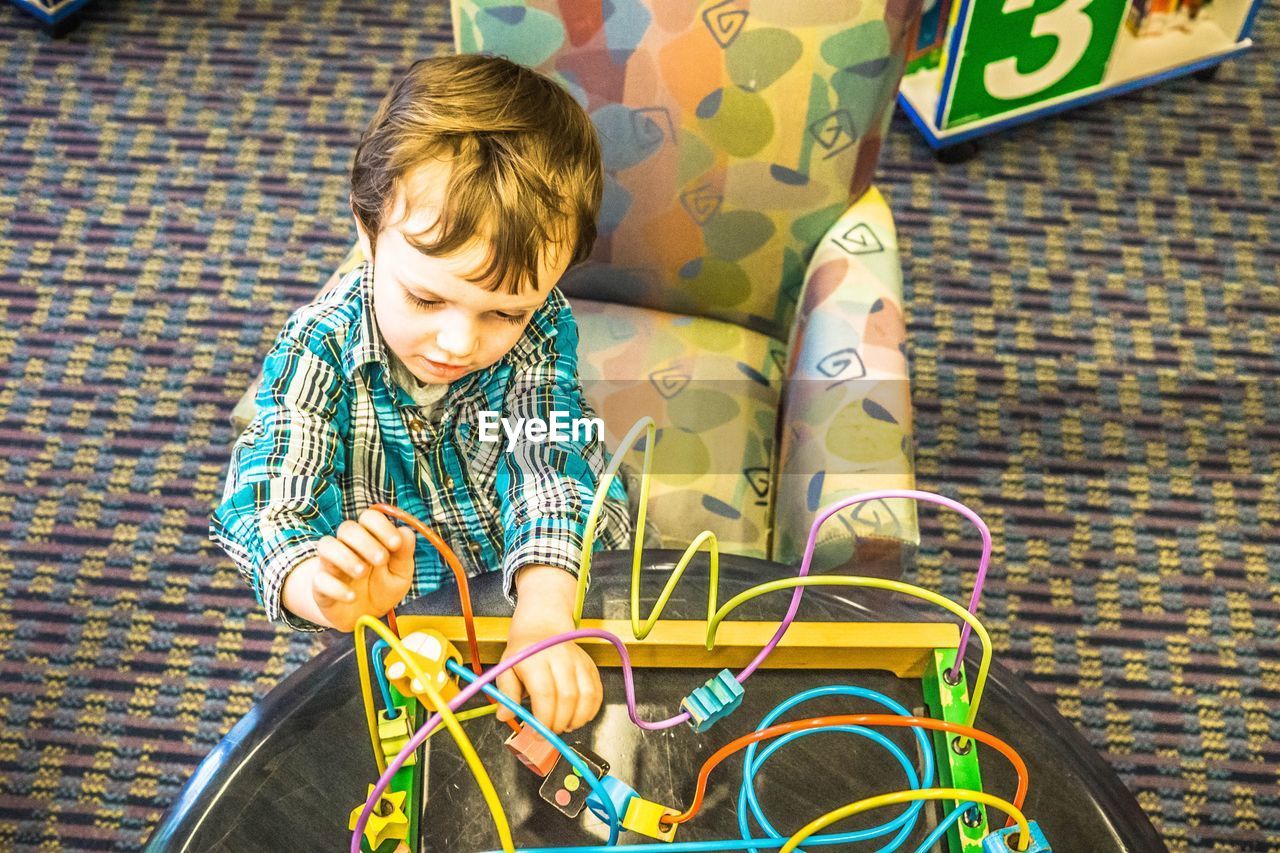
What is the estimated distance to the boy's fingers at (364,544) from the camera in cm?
72

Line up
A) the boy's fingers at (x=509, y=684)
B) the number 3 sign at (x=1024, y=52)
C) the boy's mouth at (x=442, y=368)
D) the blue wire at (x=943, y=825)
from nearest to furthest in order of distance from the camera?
the blue wire at (x=943, y=825) < the boy's fingers at (x=509, y=684) < the boy's mouth at (x=442, y=368) < the number 3 sign at (x=1024, y=52)

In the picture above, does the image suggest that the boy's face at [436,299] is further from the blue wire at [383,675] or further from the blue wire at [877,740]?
the blue wire at [877,740]

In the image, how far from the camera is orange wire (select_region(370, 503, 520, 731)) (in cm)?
68

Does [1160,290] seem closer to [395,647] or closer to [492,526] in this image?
[492,526]

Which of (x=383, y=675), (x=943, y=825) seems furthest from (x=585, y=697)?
(x=943, y=825)

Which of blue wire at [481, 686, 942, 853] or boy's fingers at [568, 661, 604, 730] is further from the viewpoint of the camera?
boy's fingers at [568, 661, 604, 730]

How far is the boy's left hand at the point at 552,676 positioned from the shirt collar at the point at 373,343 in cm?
26

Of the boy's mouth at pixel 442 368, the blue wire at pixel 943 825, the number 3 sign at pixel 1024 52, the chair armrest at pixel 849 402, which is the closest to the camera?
the blue wire at pixel 943 825

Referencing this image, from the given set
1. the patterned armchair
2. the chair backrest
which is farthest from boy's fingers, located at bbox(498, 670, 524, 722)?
the chair backrest

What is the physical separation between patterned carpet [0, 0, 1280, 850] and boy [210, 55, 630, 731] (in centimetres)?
59

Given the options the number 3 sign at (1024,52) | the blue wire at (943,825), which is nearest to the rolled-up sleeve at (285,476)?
the blue wire at (943,825)

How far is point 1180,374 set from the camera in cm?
184

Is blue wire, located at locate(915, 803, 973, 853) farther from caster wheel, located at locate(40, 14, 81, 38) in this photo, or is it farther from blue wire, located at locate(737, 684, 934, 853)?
caster wheel, located at locate(40, 14, 81, 38)

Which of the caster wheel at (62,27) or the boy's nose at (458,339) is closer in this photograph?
the boy's nose at (458,339)
